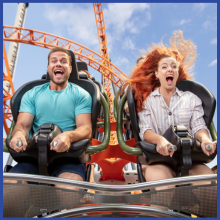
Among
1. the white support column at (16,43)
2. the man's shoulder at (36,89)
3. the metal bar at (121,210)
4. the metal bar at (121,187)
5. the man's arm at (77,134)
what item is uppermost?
the white support column at (16,43)

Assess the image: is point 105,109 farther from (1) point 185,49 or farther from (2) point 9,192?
(2) point 9,192

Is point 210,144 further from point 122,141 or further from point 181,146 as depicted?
point 122,141

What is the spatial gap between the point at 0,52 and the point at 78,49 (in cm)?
872

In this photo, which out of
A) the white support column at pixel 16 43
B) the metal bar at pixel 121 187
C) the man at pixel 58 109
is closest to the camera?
the metal bar at pixel 121 187

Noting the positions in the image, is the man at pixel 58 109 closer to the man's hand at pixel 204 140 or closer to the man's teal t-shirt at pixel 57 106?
the man's teal t-shirt at pixel 57 106

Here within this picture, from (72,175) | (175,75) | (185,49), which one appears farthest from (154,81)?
(72,175)

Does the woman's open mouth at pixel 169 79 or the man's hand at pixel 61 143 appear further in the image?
the woman's open mouth at pixel 169 79

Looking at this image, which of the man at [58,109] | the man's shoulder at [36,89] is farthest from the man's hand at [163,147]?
the man's shoulder at [36,89]

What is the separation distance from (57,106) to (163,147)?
550 mm

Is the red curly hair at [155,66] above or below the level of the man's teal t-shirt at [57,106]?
above

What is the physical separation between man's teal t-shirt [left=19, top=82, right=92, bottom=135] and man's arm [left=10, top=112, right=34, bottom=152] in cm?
3

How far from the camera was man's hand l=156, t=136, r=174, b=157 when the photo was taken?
29.6 inches

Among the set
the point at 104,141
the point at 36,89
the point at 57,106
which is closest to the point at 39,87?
the point at 36,89

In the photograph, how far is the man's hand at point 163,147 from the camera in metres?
0.75
